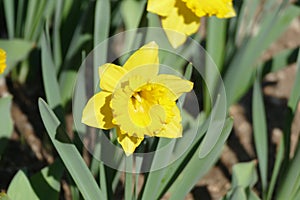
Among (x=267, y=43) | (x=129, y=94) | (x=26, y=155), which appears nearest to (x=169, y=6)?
(x=129, y=94)

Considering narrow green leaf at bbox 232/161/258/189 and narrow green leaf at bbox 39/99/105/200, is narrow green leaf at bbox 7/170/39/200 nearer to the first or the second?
narrow green leaf at bbox 39/99/105/200

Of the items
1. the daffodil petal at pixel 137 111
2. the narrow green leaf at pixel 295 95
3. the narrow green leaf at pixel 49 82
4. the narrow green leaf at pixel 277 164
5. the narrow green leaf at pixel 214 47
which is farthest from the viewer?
the narrow green leaf at pixel 214 47

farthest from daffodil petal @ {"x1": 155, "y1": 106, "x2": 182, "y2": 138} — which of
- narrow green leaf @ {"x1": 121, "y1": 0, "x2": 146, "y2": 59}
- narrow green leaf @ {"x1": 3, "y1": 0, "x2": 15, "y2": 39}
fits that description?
narrow green leaf @ {"x1": 3, "y1": 0, "x2": 15, "y2": 39}

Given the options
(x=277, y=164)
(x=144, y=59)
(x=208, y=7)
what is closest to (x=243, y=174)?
(x=277, y=164)

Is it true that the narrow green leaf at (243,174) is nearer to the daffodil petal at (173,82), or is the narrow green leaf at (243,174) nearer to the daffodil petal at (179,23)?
the daffodil petal at (179,23)

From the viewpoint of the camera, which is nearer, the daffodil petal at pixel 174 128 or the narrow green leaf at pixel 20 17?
the daffodil petal at pixel 174 128

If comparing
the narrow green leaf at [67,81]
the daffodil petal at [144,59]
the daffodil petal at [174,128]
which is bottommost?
the narrow green leaf at [67,81]

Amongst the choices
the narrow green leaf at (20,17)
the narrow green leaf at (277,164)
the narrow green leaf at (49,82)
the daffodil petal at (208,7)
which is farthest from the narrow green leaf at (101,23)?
the narrow green leaf at (277,164)
